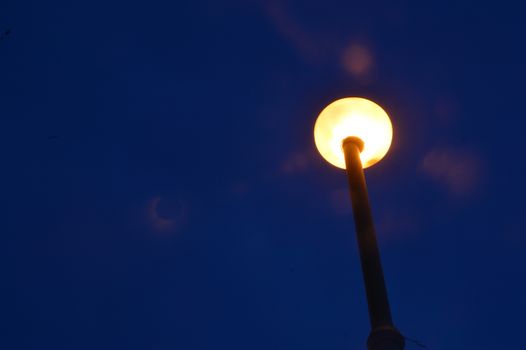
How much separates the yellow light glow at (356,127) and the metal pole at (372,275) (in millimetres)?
673

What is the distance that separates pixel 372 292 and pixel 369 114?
212cm

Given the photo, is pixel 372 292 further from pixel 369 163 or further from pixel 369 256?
pixel 369 163

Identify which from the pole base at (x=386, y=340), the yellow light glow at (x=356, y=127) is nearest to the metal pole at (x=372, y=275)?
the pole base at (x=386, y=340)

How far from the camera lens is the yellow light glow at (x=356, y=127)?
515 centimetres

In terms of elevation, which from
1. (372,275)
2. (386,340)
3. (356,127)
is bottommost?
(386,340)

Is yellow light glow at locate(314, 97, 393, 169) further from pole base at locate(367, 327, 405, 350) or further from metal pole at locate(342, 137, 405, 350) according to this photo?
pole base at locate(367, 327, 405, 350)

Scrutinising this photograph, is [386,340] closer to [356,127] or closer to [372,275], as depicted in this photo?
[372,275]

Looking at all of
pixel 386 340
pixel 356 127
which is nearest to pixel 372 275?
pixel 386 340

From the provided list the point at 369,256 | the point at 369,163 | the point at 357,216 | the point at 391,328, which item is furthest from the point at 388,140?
the point at 391,328

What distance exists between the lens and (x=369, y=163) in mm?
5203

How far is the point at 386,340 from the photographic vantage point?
3.22 meters

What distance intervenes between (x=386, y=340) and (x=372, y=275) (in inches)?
17.3

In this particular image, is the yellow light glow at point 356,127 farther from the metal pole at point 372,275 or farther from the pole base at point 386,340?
the pole base at point 386,340

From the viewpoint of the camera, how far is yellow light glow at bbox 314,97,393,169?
515 cm
